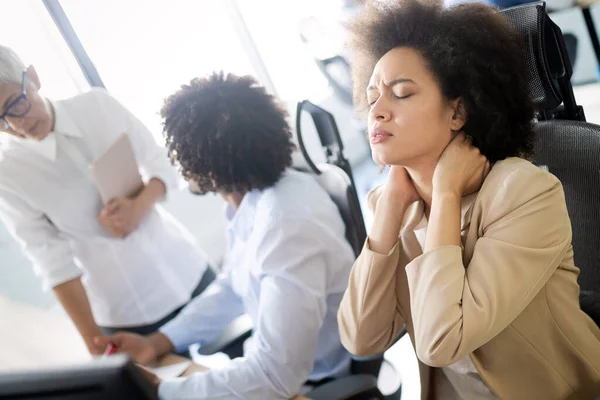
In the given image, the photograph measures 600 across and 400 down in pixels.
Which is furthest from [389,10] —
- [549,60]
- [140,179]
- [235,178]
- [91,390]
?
[140,179]

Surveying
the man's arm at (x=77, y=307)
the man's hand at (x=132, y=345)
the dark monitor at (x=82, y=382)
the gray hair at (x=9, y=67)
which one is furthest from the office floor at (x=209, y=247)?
the dark monitor at (x=82, y=382)

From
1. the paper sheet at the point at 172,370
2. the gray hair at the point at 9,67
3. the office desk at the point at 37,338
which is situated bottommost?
the paper sheet at the point at 172,370

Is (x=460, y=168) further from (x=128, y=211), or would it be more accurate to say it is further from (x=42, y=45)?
(x=42, y=45)

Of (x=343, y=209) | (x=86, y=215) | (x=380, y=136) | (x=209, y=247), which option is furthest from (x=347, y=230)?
(x=209, y=247)

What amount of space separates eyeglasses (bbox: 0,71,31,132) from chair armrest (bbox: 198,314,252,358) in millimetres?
853

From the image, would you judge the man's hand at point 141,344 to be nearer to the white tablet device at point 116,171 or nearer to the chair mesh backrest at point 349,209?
the white tablet device at point 116,171

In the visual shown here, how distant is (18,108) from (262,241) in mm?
827

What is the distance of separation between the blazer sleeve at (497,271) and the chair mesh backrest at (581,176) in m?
0.19

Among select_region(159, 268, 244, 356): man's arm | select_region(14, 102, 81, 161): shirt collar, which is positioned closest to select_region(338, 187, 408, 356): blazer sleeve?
select_region(159, 268, 244, 356): man's arm

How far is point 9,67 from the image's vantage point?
4.35 ft

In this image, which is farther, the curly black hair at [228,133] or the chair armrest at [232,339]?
the chair armrest at [232,339]

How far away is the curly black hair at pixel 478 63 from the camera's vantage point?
84cm

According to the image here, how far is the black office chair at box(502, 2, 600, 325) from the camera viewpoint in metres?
0.92

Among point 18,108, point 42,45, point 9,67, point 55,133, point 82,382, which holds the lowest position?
point 82,382
